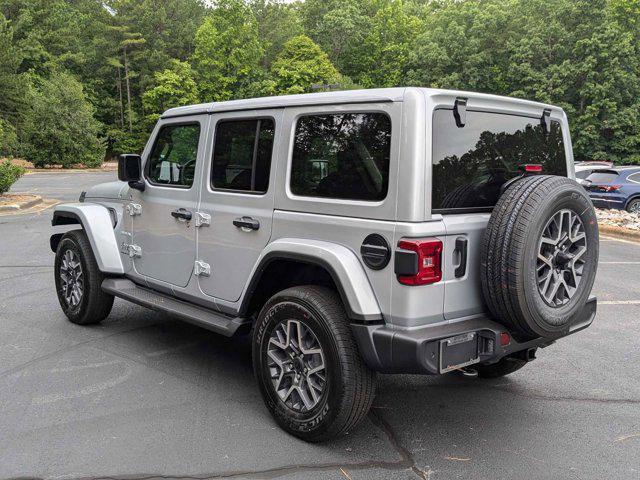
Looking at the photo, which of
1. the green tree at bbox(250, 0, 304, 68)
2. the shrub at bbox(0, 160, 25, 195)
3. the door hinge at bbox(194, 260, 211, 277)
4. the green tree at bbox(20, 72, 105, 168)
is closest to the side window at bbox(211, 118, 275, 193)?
the door hinge at bbox(194, 260, 211, 277)

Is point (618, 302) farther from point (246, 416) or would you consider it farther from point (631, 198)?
point (631, 198)

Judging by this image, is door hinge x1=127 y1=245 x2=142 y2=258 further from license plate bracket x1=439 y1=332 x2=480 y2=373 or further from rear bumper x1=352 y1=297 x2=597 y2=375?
license plate bracket x1=439 y1=332 x2=480 y2=373

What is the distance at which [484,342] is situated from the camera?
10.3ft

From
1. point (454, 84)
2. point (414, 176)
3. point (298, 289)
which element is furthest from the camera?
point (454, 84)

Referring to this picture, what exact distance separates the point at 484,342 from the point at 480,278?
0.35 m

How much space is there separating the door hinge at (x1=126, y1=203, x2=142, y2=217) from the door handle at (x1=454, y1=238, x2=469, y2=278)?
2.89 meters

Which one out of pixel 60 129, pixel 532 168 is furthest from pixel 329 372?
pixel 60 129

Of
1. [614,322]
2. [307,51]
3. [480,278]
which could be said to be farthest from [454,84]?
[480,278]

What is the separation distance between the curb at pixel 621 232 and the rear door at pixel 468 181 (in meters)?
10.2

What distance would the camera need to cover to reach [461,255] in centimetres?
315

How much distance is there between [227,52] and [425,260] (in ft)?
182

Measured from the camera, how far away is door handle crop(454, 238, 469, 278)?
3.13 metres

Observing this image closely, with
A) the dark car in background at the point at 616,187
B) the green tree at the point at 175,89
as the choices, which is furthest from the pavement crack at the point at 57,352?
the green tree at the point at 175,89

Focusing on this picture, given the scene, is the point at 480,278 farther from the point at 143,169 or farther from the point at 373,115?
the point at 143,169
